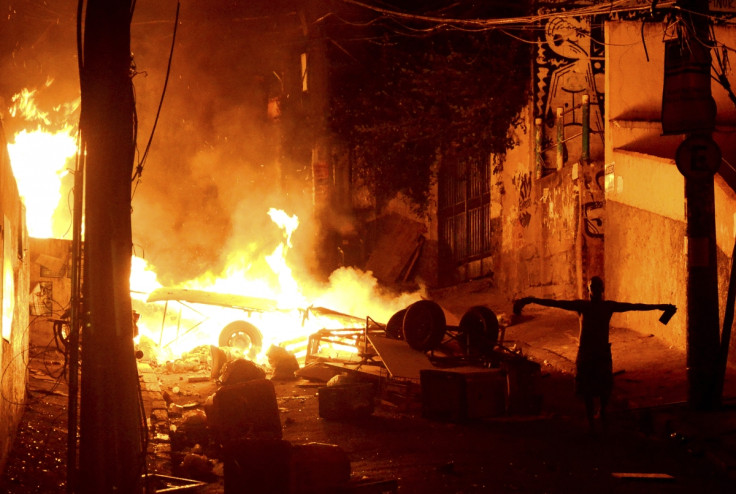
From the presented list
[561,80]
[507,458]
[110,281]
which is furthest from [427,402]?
[561,80]

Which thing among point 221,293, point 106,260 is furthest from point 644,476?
point 221,293

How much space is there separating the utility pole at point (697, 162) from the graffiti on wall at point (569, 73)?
7.86 m

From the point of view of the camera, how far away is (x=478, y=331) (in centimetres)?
1229

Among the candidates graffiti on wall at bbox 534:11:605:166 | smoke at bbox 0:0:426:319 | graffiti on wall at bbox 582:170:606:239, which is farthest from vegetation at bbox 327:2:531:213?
graffiti on wall at bbox 582:170:606:239

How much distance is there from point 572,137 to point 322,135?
8.61m

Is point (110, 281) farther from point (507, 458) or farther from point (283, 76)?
point (283, 76)

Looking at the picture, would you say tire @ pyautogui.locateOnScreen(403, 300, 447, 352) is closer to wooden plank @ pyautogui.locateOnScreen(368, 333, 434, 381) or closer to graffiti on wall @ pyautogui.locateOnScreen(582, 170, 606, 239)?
wooden plank @ pyautogui.locateOnScreen(368, 333, 434, 381)

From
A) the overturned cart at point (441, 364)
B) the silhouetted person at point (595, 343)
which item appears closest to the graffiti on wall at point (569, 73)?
the overturned cart at point (441, 364)

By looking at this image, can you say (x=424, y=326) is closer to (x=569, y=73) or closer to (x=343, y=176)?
(x=569, y=73)

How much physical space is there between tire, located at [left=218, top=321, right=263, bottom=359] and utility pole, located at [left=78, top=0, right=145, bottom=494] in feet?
31.0

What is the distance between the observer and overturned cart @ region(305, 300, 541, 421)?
1020 cm

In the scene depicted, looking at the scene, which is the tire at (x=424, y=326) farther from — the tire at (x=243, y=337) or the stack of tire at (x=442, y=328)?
the tire at (x=243, y=337)

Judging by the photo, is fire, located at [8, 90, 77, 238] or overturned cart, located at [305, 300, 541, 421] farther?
fire, located at [8, 90, 77, 238]

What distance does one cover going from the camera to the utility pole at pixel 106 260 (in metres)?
6.15
